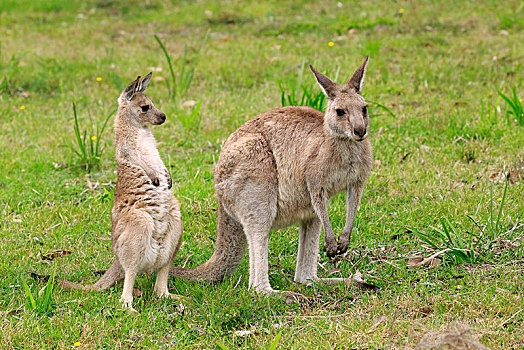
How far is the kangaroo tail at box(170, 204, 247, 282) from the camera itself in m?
4.20

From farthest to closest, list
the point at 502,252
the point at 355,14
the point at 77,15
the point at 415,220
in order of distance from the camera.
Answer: the point at 77,15, the point at 355,14, the point at 415,220, the point at 502,252

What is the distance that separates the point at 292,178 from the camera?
4.03m

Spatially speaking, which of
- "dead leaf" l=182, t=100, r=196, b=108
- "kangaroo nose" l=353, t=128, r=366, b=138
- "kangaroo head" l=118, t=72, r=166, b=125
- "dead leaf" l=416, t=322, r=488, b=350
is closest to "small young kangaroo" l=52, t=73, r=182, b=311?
"kangaroo head" l=118, t=72, r=166, b=125

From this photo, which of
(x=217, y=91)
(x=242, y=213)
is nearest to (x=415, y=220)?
(x=242, y=213)

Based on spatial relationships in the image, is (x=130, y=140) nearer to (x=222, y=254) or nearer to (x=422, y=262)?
(x=222, y=254)

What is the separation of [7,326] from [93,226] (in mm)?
1617

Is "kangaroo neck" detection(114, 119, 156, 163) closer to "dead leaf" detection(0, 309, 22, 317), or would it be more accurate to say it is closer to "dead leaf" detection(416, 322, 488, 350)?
"dead leaf" detection(0, 309, 22, 317)

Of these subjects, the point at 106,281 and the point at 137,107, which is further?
the point at 137,107

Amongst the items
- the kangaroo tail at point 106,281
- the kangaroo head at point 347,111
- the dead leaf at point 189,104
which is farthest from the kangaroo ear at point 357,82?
the dead leaf at point 189,104

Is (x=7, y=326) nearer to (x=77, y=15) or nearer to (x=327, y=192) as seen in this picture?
(x=327, y=192)

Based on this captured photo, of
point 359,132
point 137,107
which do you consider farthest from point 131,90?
point 359,132

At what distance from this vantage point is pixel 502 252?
4.22m

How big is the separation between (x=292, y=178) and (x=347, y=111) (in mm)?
542

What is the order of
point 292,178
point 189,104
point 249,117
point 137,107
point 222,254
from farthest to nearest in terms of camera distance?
point 189,104, point 249,117, point 137,107, point 222,254, point 292,178
